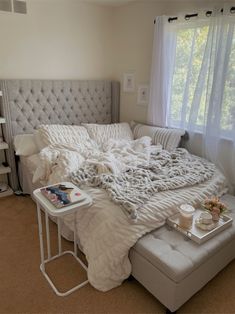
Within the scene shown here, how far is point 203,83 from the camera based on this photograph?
105 inches

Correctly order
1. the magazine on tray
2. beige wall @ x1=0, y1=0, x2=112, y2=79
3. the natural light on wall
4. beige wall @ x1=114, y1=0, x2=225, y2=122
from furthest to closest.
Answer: beige wall @ x1=114, y1=0, x2=225, y2=122
beige wall @ x1=0, y1=0, x2=112, y2=79
the natural light on wall
the magazine on tray

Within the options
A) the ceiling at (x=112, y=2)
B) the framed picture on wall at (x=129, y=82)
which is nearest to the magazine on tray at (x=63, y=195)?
the framed picture on wall at (x=129, y=82)

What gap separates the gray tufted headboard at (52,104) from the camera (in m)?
2.90

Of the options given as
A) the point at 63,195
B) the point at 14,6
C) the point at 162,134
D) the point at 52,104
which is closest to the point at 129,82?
the point at 162,134

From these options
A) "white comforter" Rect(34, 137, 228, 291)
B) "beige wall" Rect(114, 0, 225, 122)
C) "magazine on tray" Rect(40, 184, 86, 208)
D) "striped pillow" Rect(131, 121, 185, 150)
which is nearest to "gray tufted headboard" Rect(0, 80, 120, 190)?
"beige wall" Rect(114, 0, 225, 122)

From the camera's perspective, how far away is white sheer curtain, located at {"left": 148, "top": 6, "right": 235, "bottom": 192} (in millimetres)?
2473

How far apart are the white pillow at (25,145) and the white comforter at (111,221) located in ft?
1.97

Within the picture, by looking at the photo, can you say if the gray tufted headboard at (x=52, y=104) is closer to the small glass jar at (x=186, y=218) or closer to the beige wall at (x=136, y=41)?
the beige wall at (x=136, y=41)

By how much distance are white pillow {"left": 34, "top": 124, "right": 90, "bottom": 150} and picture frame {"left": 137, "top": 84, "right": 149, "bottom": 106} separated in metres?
0.99

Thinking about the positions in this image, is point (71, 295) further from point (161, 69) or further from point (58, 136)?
point (161, 69)

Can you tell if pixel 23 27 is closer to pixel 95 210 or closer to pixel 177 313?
pixel 95 210

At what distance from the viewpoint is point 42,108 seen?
3129 millimetres

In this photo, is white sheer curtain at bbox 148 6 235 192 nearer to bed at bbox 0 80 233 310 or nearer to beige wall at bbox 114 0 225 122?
beige wall at bbox 114 0 225 122

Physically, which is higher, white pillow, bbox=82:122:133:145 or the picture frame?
the picture frame
